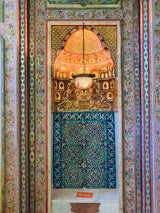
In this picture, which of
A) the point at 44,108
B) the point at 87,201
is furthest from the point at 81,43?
the point at 87,201

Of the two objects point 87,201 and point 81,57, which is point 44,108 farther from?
point 87,201

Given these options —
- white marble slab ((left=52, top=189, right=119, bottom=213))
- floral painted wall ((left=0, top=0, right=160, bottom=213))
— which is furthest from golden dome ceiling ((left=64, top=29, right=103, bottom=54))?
white marble slab ((left=52, top=189, right=119, bottom=213))

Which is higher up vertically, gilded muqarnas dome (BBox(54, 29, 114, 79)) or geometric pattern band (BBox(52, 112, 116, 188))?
gilded muqarnas dome (BBox(54, 29, 114, 79))

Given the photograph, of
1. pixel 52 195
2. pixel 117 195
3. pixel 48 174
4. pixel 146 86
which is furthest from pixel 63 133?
pixel 146 86

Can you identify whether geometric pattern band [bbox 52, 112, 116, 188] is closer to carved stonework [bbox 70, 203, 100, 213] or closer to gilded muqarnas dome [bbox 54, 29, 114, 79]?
carved stonework [bbox 70, 203, 100, 213]

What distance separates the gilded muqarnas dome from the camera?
13.4ft

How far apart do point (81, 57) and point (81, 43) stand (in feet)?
0.78

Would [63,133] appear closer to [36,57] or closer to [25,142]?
[25,142]

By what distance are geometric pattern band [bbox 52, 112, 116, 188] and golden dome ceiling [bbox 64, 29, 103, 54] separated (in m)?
1.08

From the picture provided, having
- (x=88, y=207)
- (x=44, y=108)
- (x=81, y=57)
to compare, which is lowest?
(x=88, y=207)

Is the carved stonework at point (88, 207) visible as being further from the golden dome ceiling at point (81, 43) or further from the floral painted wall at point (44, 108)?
the golden dome ceiling at point (81, 43)

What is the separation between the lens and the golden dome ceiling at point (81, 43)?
409 centimetres

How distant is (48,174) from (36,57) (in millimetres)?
1856

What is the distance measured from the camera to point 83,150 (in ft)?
14.1
